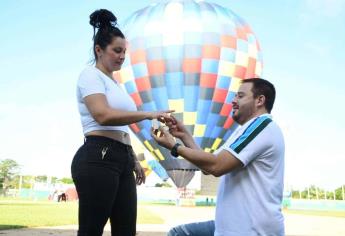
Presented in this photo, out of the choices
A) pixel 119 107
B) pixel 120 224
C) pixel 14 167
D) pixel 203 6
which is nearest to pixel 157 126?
pixel 119 107

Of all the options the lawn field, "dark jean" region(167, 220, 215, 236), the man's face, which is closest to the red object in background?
the lawn field

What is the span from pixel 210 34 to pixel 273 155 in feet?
64.8

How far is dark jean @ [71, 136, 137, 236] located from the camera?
2.84 meters

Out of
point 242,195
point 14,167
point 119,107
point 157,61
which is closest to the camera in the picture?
point 242,195

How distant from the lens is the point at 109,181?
2.87 metres

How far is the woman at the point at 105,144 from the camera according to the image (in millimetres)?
2844

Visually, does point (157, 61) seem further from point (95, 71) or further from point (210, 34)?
point (95, 71)

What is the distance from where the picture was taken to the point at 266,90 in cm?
307

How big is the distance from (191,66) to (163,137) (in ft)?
62.2

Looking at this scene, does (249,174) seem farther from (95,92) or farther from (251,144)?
(95,92)

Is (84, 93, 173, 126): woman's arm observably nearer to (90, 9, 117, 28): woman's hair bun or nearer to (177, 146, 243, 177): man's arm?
(177, 146, 243, 177): man's arm

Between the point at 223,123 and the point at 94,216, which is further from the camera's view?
the point at 223,123

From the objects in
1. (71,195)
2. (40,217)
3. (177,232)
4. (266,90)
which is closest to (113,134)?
(177,232)

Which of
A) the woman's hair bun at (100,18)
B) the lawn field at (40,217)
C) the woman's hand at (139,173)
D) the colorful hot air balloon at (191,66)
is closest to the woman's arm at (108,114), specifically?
the woman's hand at (139,173)
